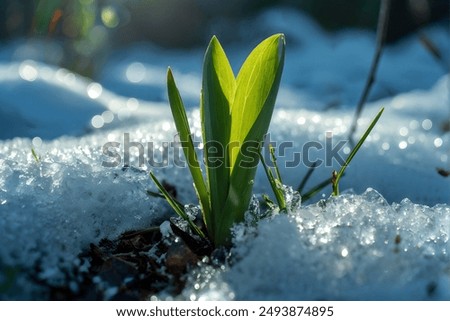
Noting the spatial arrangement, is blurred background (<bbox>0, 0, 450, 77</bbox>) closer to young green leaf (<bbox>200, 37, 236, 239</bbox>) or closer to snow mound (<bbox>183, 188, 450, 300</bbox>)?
young green leaf (<bbox>200, 37, 236, 239</bbox>)

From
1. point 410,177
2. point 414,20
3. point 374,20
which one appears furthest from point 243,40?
point 410,177

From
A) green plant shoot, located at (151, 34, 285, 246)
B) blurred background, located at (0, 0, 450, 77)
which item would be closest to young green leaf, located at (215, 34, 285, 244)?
green plant shoot, located at (151, 34, 285, 246)

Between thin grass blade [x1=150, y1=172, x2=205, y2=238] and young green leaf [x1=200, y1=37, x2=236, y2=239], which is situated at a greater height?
young green leaf [x1=200, y1=37, x2=236, y2=239]

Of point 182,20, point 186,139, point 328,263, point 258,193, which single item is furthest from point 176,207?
point 182,20

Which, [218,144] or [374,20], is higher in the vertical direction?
[218,144]

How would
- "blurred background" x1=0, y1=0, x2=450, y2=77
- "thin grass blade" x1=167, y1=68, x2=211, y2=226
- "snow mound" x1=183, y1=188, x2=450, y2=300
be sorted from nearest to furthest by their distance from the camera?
1. "snow mound" x1=183, y1=188, x2=450, y2=300
2. "thin grass blade" x1=167, y1=68, x2=211, y2=226
3. "blurred background" x1=0, y1=0, x2=450, y2=77

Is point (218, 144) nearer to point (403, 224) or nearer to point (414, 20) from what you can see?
point (403, 224)

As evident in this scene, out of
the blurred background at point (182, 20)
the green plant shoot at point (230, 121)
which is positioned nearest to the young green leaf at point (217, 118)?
the green plant shoot at point (230, 121)
